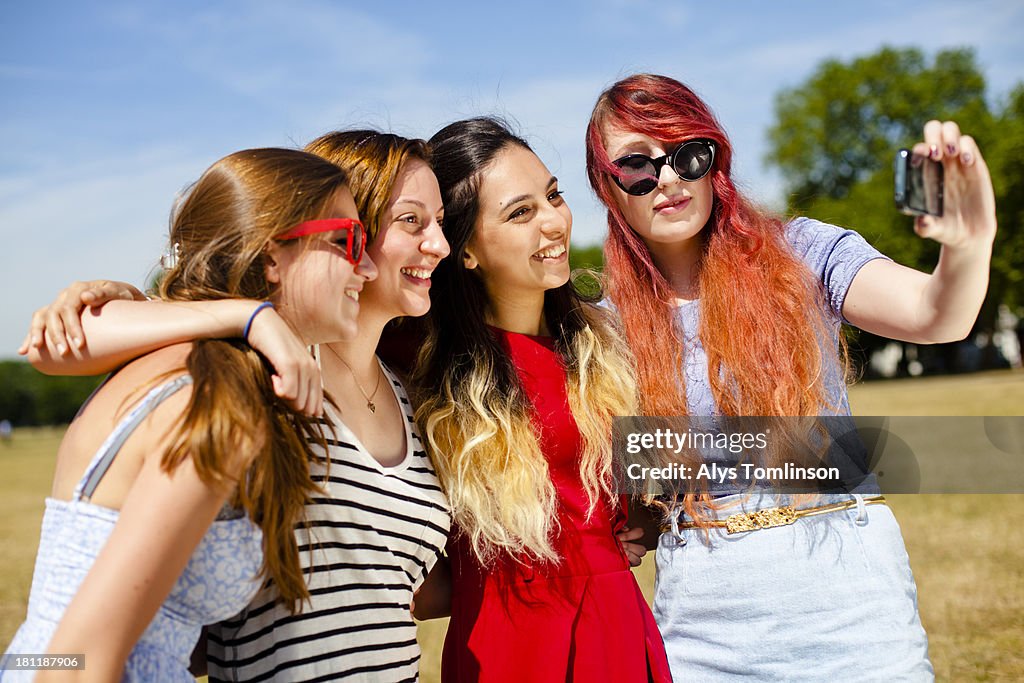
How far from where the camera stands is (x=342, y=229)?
276 centimetres

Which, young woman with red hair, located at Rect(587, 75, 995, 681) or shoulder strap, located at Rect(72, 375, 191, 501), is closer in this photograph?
shoulder strap, located at Rect(72, 375, 191, 501)

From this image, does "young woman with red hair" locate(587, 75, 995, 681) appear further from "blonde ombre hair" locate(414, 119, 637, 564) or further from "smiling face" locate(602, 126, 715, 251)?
"blonde ombre hair" locate(414, 119, 637, 564)

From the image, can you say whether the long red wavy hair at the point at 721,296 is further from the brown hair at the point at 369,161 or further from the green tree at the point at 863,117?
the green tree at the point at 863,117

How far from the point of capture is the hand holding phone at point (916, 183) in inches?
91.7

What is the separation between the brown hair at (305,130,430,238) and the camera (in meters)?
3.22

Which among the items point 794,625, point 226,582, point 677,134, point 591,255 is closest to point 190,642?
point 226,582

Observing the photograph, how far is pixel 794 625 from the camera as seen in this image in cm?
312

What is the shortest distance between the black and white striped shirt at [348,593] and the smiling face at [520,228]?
111 cm

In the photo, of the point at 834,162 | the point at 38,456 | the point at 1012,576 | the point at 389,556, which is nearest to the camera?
the point at 389,556

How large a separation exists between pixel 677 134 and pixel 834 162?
5015 cm

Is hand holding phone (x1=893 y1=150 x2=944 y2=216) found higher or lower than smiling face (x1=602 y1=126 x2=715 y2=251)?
lower

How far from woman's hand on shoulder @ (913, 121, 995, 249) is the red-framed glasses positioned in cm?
166

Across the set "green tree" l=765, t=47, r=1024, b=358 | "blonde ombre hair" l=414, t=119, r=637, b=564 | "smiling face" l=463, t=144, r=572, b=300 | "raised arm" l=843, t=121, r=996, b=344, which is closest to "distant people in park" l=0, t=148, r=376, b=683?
"blonde ombre hair" l=414, t=119, r=637, b=564

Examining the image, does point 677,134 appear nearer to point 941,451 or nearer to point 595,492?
point 595,492
